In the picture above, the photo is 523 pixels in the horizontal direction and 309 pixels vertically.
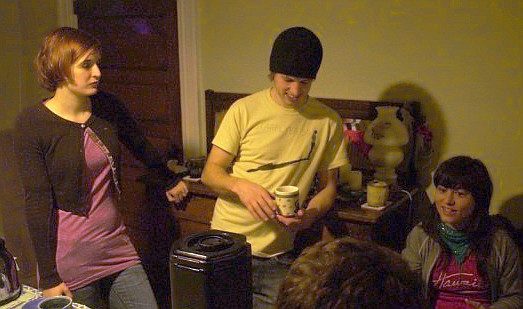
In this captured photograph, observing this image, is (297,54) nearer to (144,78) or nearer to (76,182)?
(76,182)

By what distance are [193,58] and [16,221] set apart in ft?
4.48

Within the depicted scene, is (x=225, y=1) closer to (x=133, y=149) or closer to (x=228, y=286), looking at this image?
(x=133, y=149)

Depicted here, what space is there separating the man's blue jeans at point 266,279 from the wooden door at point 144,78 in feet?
3.84

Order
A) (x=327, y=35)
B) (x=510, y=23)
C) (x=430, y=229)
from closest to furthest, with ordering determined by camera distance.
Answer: (x=430, y=229) < (x=510, y=23) < (x=327, y=35)

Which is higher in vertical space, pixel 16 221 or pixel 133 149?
pixel 133 149

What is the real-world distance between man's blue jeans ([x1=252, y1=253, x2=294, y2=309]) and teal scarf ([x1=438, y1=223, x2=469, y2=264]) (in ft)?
2.02

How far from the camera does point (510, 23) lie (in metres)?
2.24

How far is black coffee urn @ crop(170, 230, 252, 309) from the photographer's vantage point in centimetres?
94

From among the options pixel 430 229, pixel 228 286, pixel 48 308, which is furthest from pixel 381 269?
pixel 430 229

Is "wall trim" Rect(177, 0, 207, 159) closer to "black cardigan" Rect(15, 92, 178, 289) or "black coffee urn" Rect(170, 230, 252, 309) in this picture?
"black cardigan" Rect(15, 92, 178, 289)

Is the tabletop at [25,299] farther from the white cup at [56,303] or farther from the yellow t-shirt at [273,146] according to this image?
the yellow t-shirt at [273,146]

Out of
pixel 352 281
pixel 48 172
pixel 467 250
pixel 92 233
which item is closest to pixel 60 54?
pixel 48 172

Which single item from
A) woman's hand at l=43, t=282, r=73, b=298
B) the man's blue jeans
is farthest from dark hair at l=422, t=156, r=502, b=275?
woman's hand at l=43, t=282, r=73, b=298

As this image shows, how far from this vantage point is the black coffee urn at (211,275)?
936 millimetres
